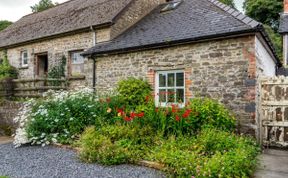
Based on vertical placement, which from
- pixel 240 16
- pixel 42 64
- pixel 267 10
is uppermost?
pixel 267 10

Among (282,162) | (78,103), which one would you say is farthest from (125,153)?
(282,162)

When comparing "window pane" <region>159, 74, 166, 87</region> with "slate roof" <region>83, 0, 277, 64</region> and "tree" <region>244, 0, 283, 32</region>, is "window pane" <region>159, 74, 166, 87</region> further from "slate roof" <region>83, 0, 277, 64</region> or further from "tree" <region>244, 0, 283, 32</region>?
"tree" <region>244, 0, 283, 32</region>

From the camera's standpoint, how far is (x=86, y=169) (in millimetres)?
5293

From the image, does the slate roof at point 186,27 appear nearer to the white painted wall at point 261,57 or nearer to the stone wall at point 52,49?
the white painted wall at point 261,57

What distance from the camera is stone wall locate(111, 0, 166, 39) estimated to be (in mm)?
12320

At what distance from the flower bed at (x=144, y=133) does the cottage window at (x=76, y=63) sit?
15.5ft

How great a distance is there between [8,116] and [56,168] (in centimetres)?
567

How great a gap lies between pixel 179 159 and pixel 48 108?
499 centimetres

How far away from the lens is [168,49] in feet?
29.4

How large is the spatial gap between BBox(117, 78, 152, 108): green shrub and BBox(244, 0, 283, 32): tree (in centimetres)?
2664

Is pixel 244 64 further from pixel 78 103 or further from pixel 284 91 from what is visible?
pixel 78 103

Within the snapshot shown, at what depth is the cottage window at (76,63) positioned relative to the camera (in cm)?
1364

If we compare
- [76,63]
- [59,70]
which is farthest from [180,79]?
[59,70]

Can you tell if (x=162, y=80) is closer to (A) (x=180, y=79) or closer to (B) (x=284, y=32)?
(A) (x=180, y=79)
